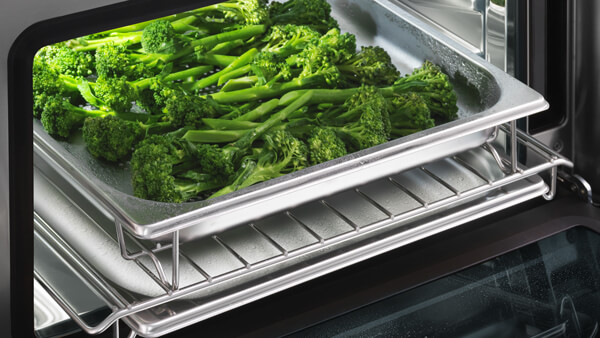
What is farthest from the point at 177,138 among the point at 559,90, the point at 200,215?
the point at 559,90

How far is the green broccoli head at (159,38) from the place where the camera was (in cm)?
145

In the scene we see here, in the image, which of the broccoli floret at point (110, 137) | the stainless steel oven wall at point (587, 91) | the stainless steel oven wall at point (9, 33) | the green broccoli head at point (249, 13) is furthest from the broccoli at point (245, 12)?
the stainless steel oven wall at point (9, 33)

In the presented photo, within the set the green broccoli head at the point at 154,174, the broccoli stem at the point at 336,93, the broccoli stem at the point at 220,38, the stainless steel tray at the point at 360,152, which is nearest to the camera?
the stainless steel tray at the point at 360,152

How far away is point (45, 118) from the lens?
1270 millimetres

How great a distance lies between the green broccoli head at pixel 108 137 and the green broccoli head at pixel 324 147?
0.25 metres

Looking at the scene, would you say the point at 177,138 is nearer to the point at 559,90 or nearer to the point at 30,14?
the point at 30,14

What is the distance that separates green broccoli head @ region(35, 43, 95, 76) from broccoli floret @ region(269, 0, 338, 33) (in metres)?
0.32

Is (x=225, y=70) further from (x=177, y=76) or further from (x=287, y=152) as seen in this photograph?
(x=287, y=152)

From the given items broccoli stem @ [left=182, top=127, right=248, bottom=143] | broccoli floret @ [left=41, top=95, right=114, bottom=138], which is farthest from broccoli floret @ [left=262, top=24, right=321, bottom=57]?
broccoli floret @ [left=41, top=95, right=114, bottom=138]

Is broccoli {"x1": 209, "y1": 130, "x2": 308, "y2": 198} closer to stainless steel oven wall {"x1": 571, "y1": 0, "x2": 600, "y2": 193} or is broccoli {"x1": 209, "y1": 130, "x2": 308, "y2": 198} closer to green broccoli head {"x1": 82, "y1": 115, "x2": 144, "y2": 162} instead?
green broccoli head {"x1": 82, "y1": 115, "x2": 144, "y2": 162}

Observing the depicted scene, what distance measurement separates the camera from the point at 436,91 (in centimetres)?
136

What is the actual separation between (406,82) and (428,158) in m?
0.14

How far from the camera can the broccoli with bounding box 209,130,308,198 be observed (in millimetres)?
1219

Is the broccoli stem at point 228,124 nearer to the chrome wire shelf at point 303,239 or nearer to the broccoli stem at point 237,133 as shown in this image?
the broccoli stem at point 237,133
